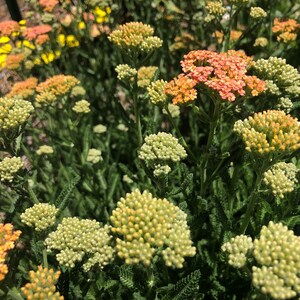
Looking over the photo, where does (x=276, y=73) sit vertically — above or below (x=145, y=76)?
above

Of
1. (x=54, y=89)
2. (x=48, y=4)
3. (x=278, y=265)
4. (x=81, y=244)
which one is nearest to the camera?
(x=278, y=265)

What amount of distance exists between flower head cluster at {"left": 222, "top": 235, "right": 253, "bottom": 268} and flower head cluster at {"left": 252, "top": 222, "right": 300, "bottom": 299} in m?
0.09

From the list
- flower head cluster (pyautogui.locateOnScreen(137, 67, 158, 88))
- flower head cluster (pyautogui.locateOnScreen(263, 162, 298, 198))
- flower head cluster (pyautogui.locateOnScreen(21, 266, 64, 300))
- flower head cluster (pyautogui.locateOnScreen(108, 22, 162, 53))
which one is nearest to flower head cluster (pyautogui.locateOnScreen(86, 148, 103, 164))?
flower head cluster (pyautogui.locateOnScreen(137, 67, 158, 88))

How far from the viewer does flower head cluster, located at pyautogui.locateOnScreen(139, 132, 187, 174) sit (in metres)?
2.45

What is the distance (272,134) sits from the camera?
A: 221 centimetres

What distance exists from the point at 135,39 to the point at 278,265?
6.77 ft

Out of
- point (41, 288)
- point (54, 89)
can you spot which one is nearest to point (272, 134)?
point (41, 288)

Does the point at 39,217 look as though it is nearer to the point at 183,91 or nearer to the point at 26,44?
the point at 183,91

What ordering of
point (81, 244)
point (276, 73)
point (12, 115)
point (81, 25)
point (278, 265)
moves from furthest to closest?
point (81, 25)
point (276, 73)
point (12, 115)
point (81, 244)
point (278, 265)

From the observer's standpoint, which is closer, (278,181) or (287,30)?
(278,181)

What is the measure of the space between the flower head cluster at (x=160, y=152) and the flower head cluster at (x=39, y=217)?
708 mm

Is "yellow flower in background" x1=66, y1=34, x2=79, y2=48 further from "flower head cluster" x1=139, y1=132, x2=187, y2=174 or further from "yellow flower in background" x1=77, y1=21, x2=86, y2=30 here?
"flower head cluster" x1=139, y1=132, x2=187, y2=174

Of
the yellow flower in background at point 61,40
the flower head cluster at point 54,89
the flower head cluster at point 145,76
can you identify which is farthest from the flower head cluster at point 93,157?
the yellow flower in background at point 61,40

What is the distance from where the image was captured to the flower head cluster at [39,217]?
2.40 m
